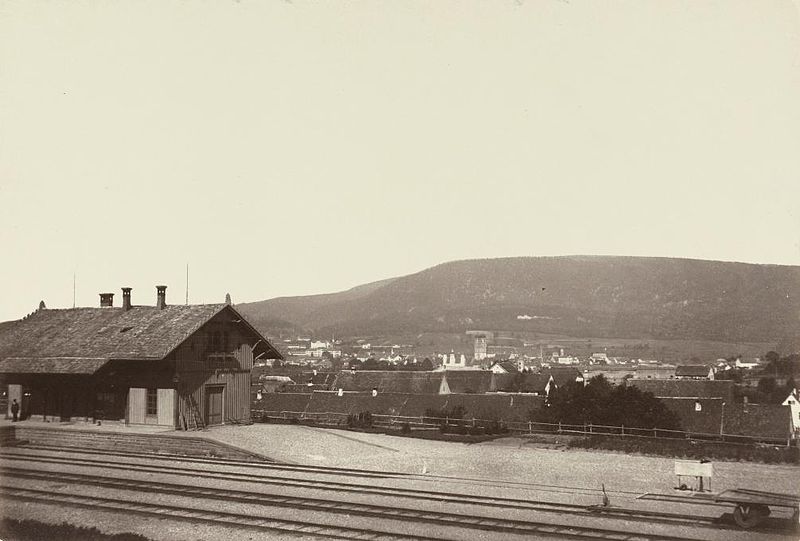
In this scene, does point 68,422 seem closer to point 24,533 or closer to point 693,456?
point 24,533

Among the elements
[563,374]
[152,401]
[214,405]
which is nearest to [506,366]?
[563,374]

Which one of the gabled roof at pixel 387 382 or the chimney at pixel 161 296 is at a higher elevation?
the chimney at pixel 161 296

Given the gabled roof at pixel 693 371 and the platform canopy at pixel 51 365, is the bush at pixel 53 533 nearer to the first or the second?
the platform canopy at pixel 51 365

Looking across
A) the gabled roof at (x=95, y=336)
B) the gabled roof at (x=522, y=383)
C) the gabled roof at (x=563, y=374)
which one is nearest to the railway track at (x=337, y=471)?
the gabled roof at (x=95, y=336)

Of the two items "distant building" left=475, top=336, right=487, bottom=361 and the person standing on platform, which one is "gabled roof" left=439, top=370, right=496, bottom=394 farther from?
"distant building" left=475, top=336, right=487, bottom=361

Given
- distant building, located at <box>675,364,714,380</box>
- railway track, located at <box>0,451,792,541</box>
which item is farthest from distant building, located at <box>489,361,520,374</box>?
railway track, located at <box>0,451,792,541</box>

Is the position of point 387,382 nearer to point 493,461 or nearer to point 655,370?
Result: point 493,461
